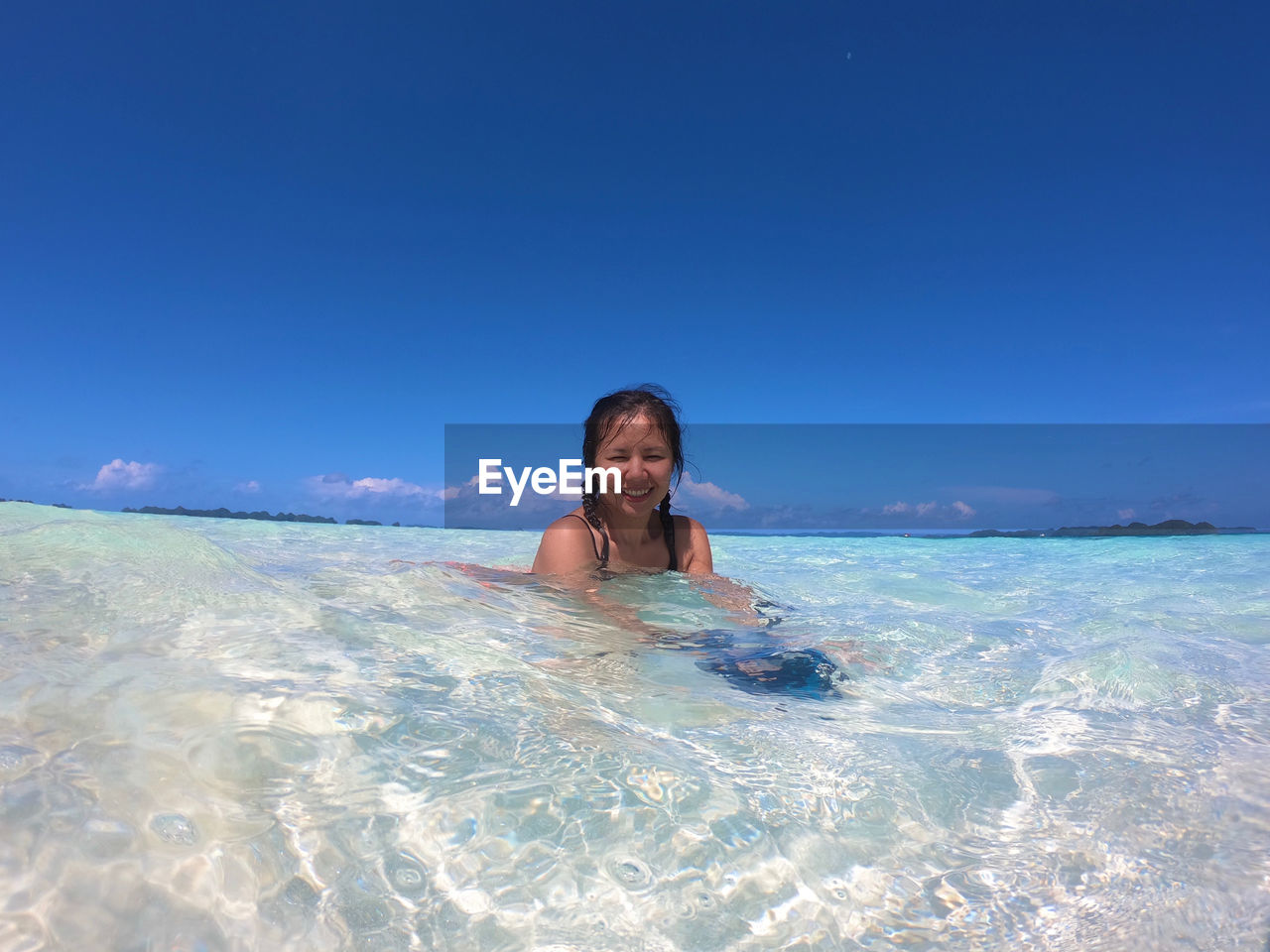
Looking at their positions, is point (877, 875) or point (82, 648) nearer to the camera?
point (877, 875)

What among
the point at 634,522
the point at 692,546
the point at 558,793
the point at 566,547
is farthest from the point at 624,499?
the point at 558,793

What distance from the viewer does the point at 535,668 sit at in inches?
70.3

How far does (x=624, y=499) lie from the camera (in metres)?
3.61

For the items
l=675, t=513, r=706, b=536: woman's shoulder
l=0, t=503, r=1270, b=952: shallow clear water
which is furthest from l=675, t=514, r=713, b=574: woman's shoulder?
l=0, t=503, r=1270, b=952: shallow clear water

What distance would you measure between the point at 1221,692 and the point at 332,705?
2.52 metres

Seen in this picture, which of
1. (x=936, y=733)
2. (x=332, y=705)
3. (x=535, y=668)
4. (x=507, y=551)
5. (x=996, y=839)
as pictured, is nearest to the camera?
(x=996, y=839)

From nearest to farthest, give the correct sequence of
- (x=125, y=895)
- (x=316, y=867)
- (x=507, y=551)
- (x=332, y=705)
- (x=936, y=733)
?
(x=125, y=895) < (x=316, y=867) < (x=332, y=705) < (x=936, y=733) < (x=507, y=551)

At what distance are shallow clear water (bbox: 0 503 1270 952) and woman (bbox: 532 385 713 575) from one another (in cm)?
138

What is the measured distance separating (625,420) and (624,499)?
17.0 inches

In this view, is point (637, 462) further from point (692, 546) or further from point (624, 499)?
point (692, 546)

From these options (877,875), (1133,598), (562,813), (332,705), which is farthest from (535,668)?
(1133,598)

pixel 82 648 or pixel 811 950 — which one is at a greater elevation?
pixel 82 648

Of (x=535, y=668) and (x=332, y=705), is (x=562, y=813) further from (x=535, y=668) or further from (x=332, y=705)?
(x=535, y=668)

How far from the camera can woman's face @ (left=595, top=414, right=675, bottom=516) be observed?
11.7 feet
